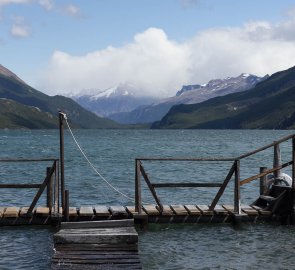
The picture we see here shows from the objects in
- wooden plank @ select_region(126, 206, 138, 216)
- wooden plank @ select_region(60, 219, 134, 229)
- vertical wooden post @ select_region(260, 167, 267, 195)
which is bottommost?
wooden plank @ select_region(126, 206, 138, 216)

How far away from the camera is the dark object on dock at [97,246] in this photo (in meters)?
13.7

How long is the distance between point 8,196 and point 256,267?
21.0 m

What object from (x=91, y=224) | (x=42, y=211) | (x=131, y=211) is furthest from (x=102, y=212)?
(x=91, y=224)

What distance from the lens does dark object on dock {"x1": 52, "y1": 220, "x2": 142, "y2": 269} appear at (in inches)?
538

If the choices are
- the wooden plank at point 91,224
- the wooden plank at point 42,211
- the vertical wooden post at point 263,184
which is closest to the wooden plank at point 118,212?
the wooden plank at point 42,211

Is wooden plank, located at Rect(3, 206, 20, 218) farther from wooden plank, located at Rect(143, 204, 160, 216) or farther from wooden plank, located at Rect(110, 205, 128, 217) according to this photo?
wooden plank, located at Rect(143, 204, 160, 216)

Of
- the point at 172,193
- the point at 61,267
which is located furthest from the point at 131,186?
the point at 61,267

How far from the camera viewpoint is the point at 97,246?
15062mm

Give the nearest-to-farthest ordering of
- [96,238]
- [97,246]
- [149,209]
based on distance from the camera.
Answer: [97,246], [96,238], [149,209]

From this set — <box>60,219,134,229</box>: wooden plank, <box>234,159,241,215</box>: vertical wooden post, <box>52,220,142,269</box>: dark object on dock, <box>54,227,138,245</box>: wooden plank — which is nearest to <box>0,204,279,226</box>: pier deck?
<box>234,159,241,215</box>: vertical wooden post

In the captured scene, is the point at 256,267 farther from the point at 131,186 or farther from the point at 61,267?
the point at 131,186

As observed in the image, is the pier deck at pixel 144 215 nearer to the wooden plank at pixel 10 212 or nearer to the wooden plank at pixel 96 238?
the wooden plank at pixel 10 212

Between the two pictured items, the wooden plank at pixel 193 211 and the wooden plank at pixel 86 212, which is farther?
the wooden plank at pixel 193 211

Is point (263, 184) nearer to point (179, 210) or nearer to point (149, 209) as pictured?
point (179, 210)
